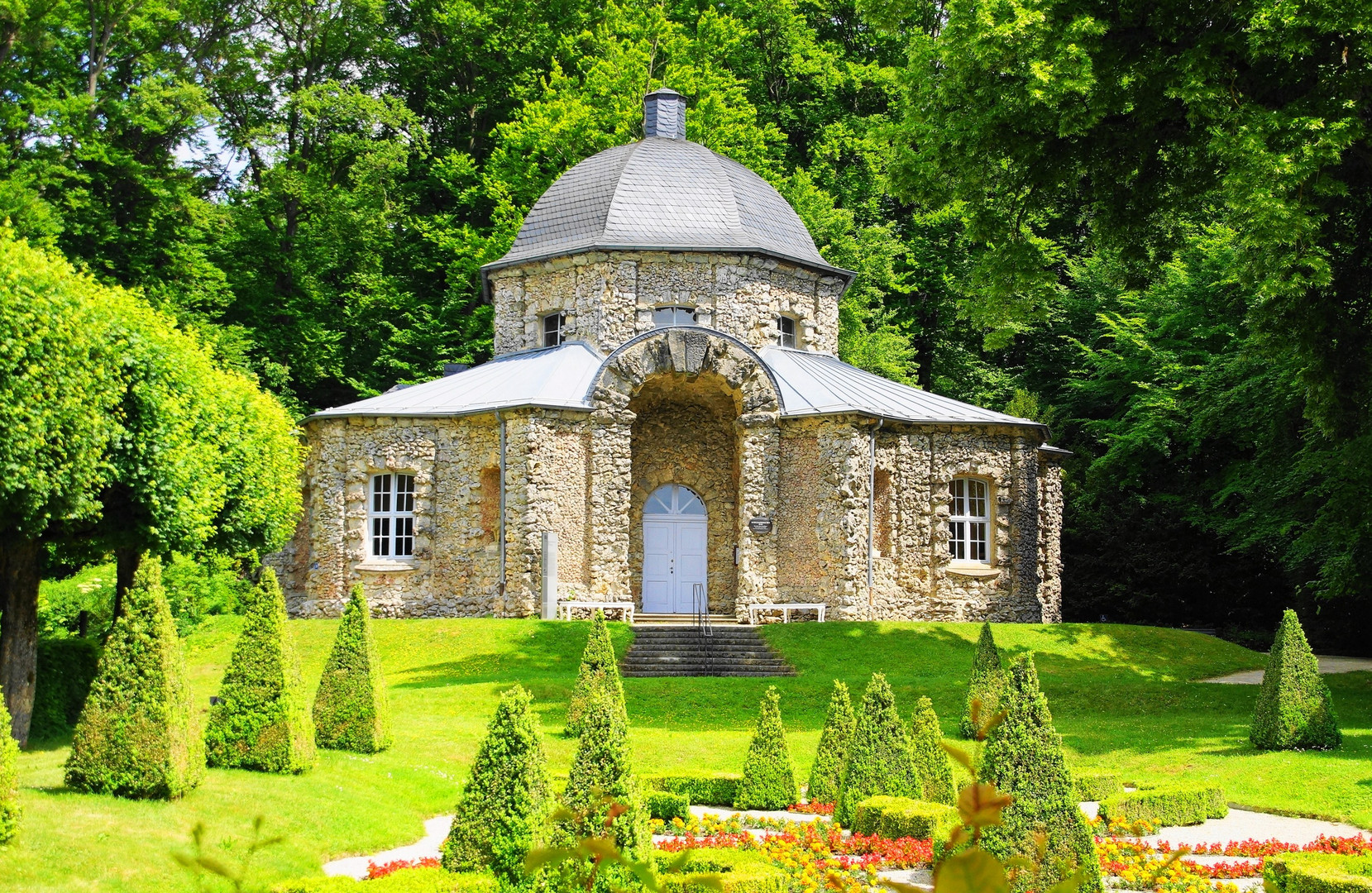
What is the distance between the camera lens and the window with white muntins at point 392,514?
94.6 feet

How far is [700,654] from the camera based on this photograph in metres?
24.2

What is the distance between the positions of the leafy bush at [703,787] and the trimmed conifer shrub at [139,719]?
16.8ft

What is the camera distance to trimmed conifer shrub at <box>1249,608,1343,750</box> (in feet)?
54.5

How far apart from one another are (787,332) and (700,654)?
10629 mm

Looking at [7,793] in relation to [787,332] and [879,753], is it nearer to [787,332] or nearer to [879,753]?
[879,753]

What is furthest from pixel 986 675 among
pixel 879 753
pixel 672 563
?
pixel 672 563

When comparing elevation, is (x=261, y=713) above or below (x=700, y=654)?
→ above

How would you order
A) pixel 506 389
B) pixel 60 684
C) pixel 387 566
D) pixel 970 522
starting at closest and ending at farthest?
pixel 60 684
pixel 387 566
pixel 506 389
pixel 970 522

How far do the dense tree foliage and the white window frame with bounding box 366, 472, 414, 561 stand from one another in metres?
5.76

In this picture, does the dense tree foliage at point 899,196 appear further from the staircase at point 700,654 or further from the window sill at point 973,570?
the staircase at point 700,654

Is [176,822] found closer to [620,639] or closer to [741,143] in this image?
[620,639]

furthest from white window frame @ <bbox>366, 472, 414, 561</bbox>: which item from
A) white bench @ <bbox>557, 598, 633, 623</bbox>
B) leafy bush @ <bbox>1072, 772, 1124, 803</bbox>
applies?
leafy bush @ <bbox>1072, 772, 1124, 803</bbox>

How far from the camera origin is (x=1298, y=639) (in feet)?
56.1

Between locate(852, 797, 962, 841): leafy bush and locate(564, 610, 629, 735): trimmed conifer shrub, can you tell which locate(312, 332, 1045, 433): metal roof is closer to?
locate(564, 610, 629, 735): trimmed conifer shrub
